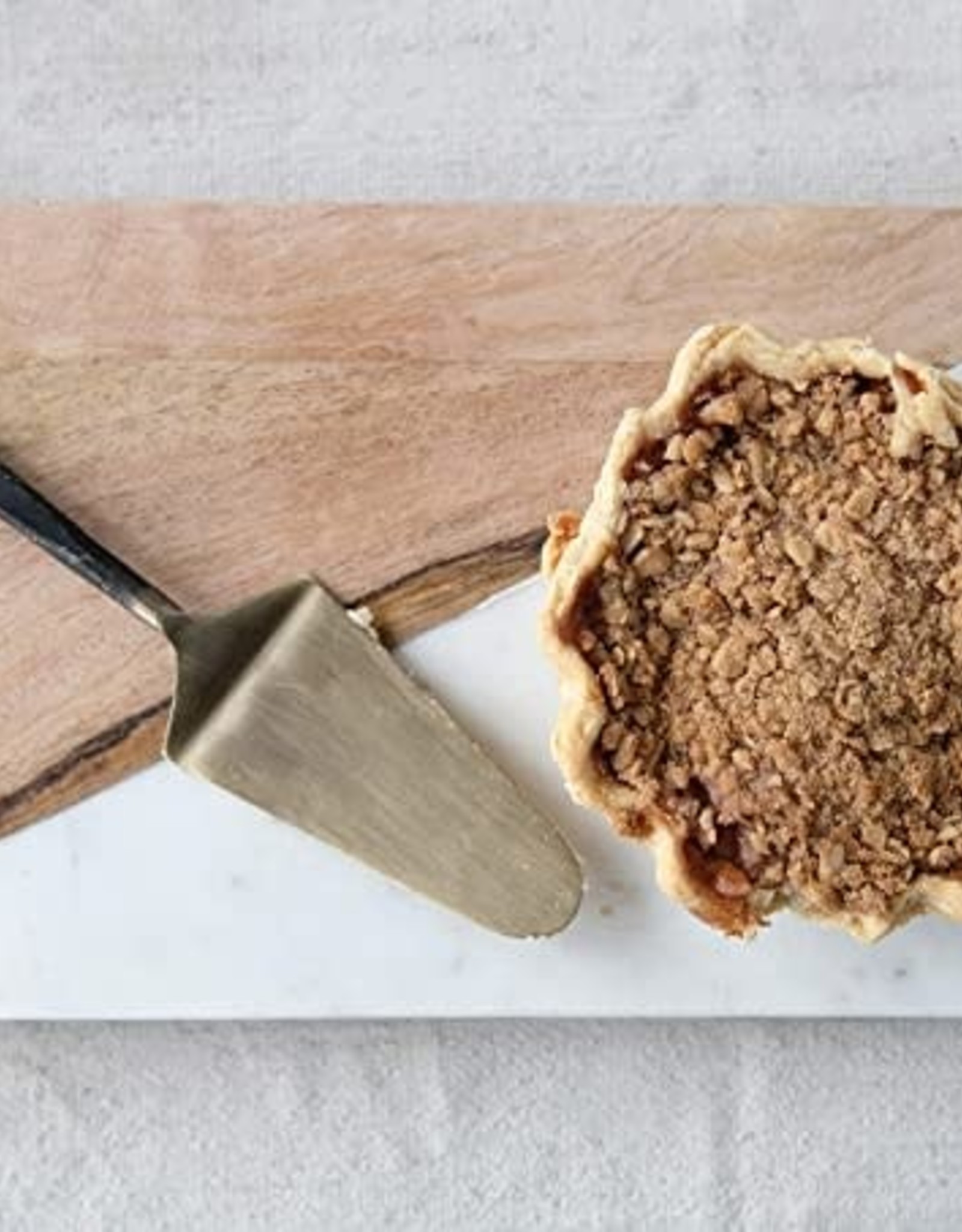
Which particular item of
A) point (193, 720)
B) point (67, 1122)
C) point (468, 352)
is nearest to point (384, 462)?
point (468, 352)

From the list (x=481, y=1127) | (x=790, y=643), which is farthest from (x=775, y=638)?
(x=481, y=1127)

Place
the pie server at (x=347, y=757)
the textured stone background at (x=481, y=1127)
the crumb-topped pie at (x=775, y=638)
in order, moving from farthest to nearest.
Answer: the textured stone background at (x=481, y=1127) → the pie server at (x=347, y=757) → the crumb-topped pie at (x=775, y=638)

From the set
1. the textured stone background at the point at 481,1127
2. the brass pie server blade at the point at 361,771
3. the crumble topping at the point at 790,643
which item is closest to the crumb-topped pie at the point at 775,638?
the crumble topping at the point at 790,643

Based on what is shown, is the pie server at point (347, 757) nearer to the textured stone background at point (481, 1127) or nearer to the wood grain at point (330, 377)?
the wood grain at point (330, 377)

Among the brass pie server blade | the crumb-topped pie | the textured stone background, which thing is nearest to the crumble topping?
the crumb-topped pie

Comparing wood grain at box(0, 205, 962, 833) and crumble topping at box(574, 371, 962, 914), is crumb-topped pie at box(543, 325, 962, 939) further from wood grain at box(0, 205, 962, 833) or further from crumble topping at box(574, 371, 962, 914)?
wood grain at box(0, 205, 962, 833)
